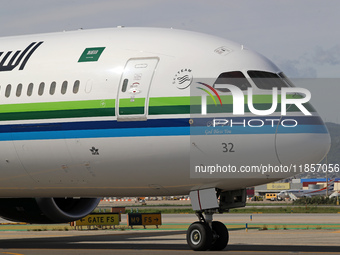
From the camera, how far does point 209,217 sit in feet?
64.3

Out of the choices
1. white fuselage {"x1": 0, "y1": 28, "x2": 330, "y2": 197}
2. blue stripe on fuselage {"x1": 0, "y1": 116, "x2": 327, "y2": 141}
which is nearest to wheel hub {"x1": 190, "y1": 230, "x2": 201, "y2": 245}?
white fuselage {"x1": 0, "y1": 28, "x2": 330, "y2": 197}

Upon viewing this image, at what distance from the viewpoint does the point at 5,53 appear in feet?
73.7

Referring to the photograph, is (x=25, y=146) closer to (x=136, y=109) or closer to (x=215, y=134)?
(x=136, y=109)

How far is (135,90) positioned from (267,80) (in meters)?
3.63

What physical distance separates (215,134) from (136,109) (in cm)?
236

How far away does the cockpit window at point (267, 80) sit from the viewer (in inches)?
745

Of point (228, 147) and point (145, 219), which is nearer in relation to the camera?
point (228, 147)

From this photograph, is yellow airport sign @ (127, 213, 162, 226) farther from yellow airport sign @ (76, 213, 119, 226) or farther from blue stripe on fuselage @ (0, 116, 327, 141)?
blue stripe on fuselage @ (0, 116, 327, 141)

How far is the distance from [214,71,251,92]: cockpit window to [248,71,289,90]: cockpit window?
0.85 ft

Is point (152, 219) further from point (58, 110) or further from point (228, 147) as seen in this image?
point (228, 147)

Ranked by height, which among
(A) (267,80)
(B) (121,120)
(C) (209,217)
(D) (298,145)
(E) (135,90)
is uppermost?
(A) (267,80)

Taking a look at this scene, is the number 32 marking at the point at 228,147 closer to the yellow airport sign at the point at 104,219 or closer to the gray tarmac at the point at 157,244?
the gray tarmac at the point at 157,244

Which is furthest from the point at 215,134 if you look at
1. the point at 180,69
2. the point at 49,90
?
the point at 49,90

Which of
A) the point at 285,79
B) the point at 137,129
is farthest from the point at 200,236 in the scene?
the point at 285,79
